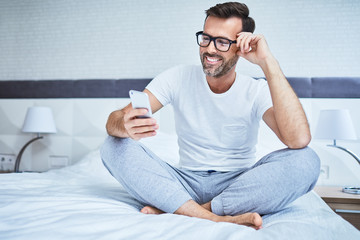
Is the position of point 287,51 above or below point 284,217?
above

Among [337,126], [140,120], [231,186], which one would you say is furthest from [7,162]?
[337,126]

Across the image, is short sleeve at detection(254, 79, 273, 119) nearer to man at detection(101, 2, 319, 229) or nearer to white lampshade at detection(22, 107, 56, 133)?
man at detection(101, 2, 319, 229)

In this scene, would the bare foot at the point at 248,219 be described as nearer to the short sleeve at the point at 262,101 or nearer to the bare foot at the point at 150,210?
the bare foot at the point at 150,210

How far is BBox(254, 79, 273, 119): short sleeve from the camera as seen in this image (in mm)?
1467

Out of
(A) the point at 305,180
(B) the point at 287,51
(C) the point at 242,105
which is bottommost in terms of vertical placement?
(A) the point at 305,180

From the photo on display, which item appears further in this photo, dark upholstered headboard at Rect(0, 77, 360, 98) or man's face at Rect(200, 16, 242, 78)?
dark upholstered headboard at Rect(0, 77, 360, 98)

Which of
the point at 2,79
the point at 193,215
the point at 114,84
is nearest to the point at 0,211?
the point at 193,215

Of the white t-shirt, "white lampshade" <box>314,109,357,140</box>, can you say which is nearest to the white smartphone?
the white t-shirt

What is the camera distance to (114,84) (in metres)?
2.87

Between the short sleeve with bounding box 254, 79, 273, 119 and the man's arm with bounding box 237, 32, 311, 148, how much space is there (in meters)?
0.02

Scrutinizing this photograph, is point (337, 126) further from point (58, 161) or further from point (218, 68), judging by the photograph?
point (58, 161)

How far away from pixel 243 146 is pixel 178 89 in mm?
432

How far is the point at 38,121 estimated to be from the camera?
2.75 meters

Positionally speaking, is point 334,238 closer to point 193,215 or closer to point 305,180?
point 305,180
